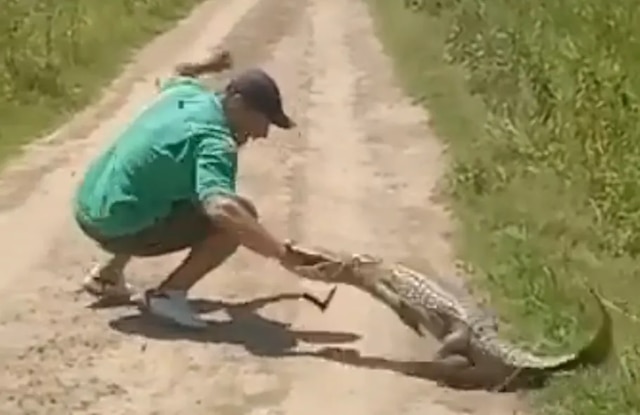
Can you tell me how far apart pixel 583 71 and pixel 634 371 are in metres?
5.58

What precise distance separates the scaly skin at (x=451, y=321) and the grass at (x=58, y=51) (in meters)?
4.36

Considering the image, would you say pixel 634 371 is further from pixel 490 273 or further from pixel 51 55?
pixel 51 55

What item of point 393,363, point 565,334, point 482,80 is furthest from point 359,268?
point 482,80

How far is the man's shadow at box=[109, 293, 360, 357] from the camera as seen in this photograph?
698 cm

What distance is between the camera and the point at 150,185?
7.08 metres

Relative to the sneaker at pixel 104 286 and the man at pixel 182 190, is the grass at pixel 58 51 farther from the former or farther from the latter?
the man at pixel 182 190

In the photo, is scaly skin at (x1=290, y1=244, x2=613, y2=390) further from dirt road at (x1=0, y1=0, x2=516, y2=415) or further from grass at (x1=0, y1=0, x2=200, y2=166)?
grass at (x1=0, y1=0, x2=200, y2=166)

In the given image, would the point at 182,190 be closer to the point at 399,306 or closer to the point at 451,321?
the point at 399,306

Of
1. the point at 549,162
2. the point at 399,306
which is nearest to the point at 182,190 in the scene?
the point at 399,306

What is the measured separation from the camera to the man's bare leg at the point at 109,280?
7449mm

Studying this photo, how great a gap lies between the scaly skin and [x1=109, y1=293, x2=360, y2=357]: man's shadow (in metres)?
0.33

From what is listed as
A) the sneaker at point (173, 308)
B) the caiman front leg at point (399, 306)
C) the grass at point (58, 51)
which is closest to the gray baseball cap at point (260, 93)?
the caiman front leg at point (399, 306)

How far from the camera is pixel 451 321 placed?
662cm

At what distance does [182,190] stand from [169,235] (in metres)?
0.24
